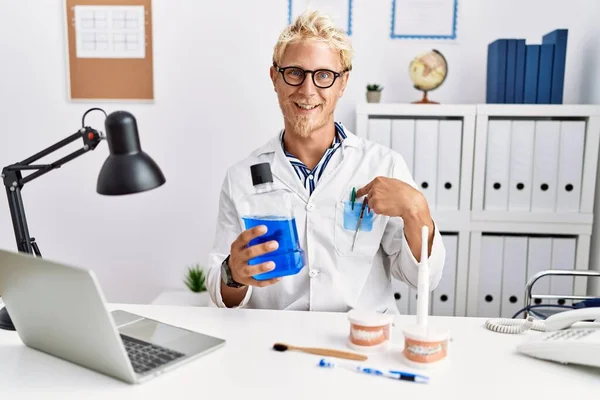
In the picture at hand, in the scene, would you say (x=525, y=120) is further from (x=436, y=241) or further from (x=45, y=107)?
(x=45, y=107)

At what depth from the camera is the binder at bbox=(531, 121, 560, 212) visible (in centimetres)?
212

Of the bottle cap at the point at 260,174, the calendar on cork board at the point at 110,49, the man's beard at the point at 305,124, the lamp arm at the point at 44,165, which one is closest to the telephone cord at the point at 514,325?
the bottle cap at the point at 260,174

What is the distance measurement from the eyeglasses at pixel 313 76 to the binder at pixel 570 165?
1.09m

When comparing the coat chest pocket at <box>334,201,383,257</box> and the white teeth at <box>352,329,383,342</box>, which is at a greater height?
the coat chest pocket at <box>334,201,383,257</box>

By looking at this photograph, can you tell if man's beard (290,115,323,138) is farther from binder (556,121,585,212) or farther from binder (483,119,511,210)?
binder (556,121,585,212)

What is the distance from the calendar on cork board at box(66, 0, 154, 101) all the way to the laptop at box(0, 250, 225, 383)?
1683 millimetres

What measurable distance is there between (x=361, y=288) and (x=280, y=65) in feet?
2.21

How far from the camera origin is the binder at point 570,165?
6.95 ft

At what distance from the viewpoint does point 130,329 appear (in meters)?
1.12

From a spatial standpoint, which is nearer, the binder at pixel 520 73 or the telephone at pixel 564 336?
the telephone at pixel 564 336

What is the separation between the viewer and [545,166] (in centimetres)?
215

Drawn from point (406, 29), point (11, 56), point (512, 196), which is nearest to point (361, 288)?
point (512, 196)

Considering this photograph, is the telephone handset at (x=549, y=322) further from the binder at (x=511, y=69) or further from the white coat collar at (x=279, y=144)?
the binder at (x=511, y=69)

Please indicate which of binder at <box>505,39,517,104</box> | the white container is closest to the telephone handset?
the white container
